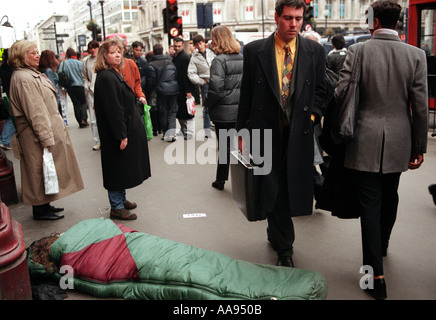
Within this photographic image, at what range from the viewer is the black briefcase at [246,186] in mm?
3338

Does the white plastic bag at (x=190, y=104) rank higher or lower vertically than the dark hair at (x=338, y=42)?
lower

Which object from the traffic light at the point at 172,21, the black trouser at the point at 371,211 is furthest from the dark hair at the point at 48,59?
the black trouser at the point at 371,211

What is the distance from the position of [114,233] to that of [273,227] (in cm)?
130

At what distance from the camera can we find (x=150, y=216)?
Result: 5137 mm

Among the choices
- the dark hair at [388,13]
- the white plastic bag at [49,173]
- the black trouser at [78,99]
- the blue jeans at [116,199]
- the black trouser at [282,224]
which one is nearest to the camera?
the dark hair at [388,13]

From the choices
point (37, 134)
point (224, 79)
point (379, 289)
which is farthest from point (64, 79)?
point (379, 289)

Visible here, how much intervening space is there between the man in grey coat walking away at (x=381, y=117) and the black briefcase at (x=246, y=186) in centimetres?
72

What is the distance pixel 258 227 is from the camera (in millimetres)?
4680

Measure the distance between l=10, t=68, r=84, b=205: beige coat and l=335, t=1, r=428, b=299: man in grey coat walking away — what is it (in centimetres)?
300

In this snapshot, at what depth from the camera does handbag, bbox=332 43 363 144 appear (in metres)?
3.15

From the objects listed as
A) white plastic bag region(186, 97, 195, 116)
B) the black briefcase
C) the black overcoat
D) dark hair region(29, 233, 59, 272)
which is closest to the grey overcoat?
the black briefcase

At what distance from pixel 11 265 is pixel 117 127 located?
197 centimetres

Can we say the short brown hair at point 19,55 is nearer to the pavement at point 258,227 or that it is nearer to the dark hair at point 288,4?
the pavement at point 258,227
